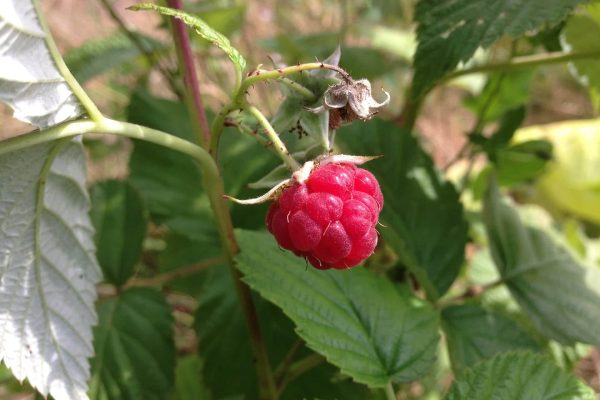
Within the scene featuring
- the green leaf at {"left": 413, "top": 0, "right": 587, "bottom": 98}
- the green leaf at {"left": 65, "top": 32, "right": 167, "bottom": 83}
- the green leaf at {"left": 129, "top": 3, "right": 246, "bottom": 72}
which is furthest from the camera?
the green leaf at {"left": 65, "top": 32, "right": 167, "bottom": 83}

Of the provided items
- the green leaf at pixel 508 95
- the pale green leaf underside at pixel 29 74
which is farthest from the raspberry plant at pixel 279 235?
the green leaf at pixel 508 95

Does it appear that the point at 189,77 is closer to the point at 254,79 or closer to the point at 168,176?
the point at 254,79

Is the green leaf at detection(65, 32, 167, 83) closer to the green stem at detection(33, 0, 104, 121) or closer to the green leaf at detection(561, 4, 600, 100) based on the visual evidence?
the green stem at detection(33, 0, 104, 121)

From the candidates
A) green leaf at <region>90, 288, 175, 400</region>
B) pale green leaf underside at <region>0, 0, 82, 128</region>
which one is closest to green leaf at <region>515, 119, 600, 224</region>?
green leaf at <region>90, 288, 175, 400</region>

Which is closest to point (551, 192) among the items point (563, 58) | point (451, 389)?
point (563, 58)

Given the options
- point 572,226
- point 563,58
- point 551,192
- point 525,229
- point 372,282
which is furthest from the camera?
point 551,192

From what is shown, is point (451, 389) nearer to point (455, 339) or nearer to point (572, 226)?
point (455, 339)
